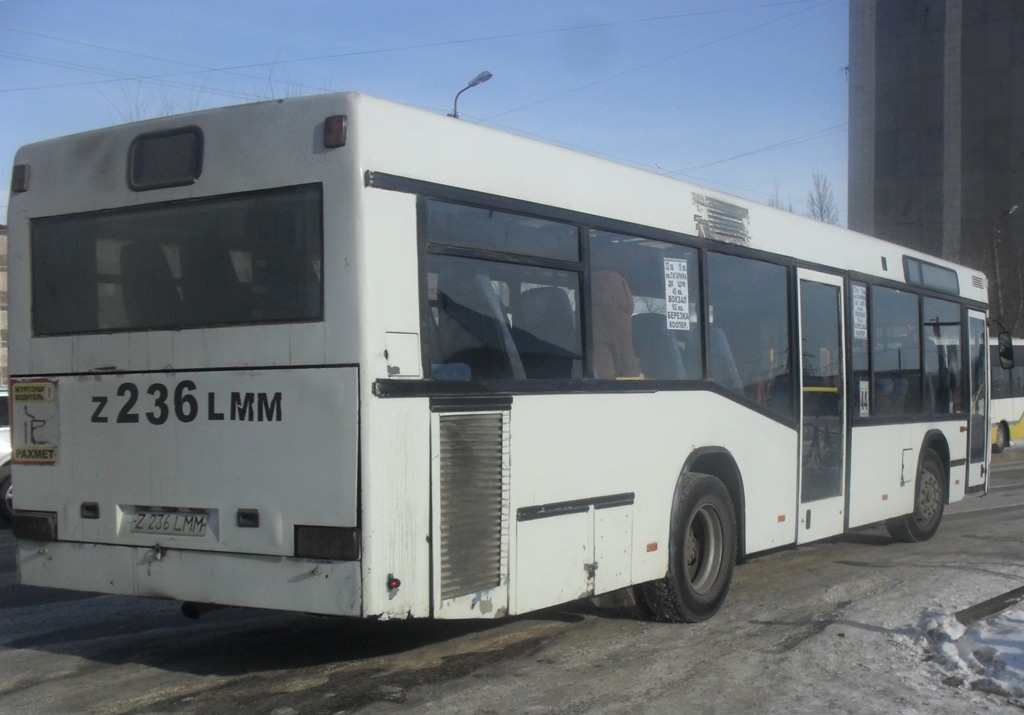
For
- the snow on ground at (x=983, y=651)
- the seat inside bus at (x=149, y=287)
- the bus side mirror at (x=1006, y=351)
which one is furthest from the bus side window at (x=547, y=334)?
the bus side mirror at (x=1006, y=351)

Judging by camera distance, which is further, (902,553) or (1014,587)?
(902,553)

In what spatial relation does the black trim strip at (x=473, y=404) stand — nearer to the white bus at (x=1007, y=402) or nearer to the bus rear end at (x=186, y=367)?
the bus rear end at (x=186, y=367)

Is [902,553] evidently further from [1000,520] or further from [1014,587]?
[1000,520]

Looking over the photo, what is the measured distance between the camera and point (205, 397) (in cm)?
608

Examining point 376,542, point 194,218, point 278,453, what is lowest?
point 376,542

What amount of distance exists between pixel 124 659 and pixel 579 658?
2.82 metres

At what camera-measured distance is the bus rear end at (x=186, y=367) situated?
18.7ft

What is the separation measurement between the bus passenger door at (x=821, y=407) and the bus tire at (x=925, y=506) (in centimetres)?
217

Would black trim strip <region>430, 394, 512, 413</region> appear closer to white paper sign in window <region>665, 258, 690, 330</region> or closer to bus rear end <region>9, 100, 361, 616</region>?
bus rear end <region>9, 100, 361, 616</region>

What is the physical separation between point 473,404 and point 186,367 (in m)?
1.61

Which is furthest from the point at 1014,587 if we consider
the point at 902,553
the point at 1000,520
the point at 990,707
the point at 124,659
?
the point at 124,659

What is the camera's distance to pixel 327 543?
5609 millimetres

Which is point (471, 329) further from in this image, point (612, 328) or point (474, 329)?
point (612, 328)

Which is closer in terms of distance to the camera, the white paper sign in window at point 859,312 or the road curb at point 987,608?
the road curb at point 987,608
